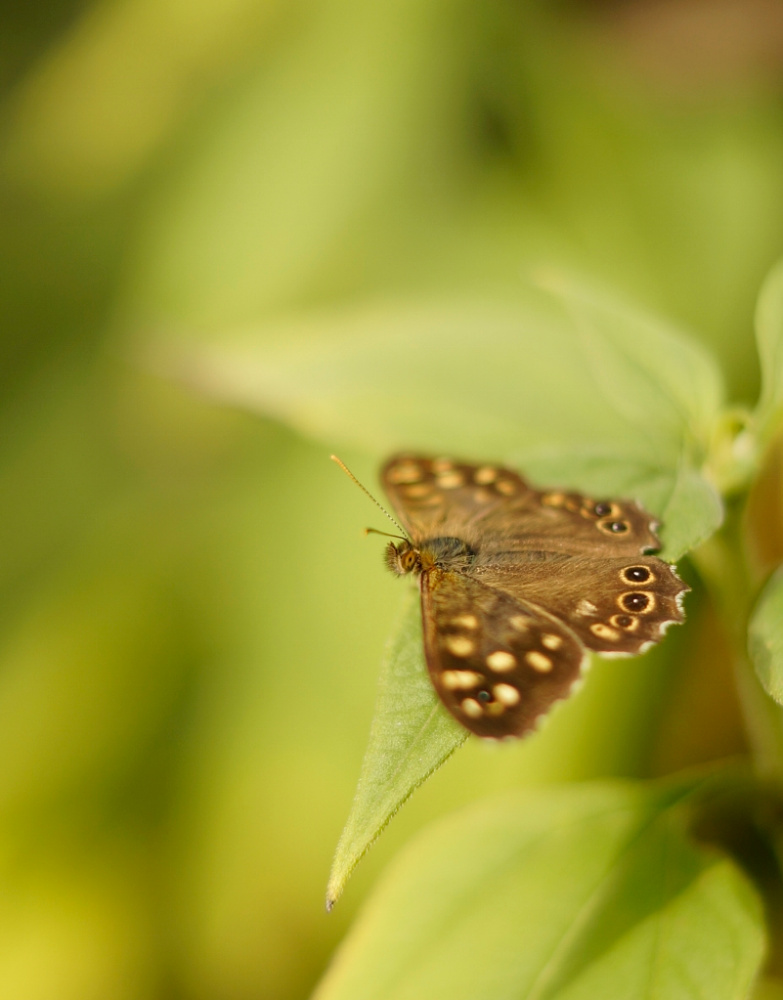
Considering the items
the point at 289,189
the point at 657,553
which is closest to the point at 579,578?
the point at 657,553

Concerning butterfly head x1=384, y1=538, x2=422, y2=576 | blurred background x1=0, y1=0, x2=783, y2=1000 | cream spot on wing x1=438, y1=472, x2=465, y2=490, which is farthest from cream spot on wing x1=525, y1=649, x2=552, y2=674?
blurred background x1=0, y1=0, x2=783, y2=1000

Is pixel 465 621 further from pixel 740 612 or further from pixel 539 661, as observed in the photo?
pixel 740 612

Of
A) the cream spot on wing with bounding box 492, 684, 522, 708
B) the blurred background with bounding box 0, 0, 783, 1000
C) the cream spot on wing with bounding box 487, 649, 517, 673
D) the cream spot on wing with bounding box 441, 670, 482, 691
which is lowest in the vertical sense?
the blurred background with bounding box 0, 0, 783, 1000

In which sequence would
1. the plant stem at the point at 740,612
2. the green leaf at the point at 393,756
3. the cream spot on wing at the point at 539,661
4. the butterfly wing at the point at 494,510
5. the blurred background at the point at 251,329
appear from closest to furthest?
the green leaf at the point at 393,756 → the cream spot on wing at the point at 539,661 → the plant stem at the point at 740,612 → the butterfly wing at the point at 494,510 → the blurred background at the point at 251,329

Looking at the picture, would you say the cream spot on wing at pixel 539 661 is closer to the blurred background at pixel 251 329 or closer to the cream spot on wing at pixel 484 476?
the cream spot on wing at pixel 484 476

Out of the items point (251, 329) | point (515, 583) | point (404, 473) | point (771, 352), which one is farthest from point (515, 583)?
point (251, 329)

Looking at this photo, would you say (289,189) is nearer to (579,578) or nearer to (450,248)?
(450,248)

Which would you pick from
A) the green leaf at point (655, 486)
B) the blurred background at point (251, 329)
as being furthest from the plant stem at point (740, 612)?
the blurred background at point (251, 329)

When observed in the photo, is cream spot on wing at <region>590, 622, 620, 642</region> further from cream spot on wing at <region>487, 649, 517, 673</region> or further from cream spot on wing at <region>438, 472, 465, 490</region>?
cream spot on wing at <region>438, 472, 465, 490</region>
